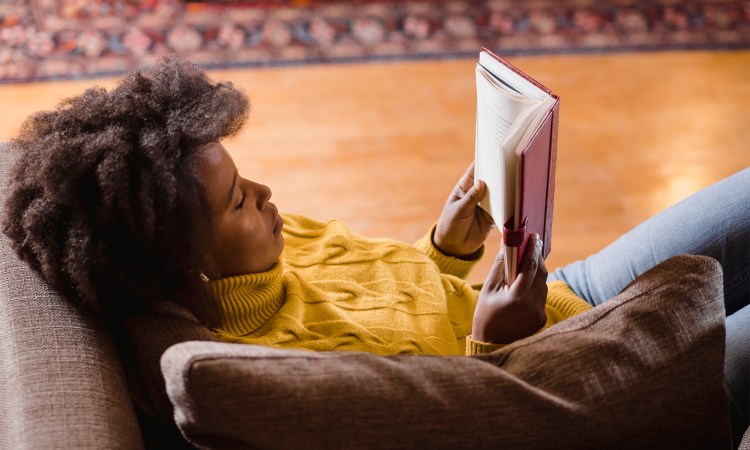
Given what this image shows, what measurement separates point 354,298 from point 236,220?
9.7 inches

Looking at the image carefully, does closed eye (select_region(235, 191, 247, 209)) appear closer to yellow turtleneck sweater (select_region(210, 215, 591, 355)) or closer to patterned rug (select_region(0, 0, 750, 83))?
yellow turtleneck sweater (select_region(210, 215, 591, 355))

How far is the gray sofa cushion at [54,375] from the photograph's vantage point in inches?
34.5

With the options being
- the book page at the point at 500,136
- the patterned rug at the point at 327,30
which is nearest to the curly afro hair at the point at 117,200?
the book page at the point at 500,136

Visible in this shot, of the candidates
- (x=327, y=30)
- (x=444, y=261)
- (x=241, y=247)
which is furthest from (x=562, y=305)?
(x=327, y=30)

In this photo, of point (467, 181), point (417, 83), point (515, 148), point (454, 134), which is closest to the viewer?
point (515, 148)

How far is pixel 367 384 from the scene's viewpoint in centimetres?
86

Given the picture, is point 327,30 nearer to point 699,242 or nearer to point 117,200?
point 699,242

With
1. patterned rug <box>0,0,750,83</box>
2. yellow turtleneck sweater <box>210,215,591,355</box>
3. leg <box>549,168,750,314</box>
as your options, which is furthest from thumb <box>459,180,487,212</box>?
patterned rug <box>0,0,750,83</box>

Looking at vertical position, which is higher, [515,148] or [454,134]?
[515,148]

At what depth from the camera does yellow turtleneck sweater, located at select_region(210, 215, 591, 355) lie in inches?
45.0

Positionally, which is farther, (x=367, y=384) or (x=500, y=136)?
(x=500, y=136)

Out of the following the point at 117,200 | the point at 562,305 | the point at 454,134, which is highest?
the point at 117,200

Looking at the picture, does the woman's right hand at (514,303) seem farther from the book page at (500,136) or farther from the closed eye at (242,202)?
the closed eye at (242,202)

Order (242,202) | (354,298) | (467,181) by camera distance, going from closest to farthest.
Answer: (242,202) < (354,298) < (467,181)
